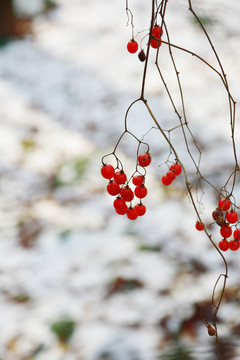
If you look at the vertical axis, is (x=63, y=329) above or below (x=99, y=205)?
below

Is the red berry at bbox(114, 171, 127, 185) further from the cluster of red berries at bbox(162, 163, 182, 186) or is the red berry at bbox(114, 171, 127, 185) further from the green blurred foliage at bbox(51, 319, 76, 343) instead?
the green blurred foliage at bbox(51, 319, 76, 343)

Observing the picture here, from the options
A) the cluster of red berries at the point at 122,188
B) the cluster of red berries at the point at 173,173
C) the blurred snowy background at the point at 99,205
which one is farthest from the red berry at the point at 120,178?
the blurred snowy background at the point at 99,205

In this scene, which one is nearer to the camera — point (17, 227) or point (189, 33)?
point (17, 227)

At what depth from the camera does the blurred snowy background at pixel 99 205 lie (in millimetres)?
1602

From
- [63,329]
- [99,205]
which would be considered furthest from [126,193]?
[99,205]

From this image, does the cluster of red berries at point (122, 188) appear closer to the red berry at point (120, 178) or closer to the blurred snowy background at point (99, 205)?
the red berry at point (120, 178)

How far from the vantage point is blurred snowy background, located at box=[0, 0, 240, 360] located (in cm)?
160

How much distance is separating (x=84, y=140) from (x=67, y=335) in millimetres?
1216

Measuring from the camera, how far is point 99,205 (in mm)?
2180

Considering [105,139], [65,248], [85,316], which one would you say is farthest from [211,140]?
[85,316]

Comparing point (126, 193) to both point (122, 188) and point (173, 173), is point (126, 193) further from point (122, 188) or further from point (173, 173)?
point (173, 173)

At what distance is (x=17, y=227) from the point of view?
2.10 meters

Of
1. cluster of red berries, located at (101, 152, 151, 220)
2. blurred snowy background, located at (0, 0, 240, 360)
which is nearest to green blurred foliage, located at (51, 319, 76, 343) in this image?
blurred snowy background, located at (0, 0, 240, 360)

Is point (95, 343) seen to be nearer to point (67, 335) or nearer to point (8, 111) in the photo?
point (67, 335)
